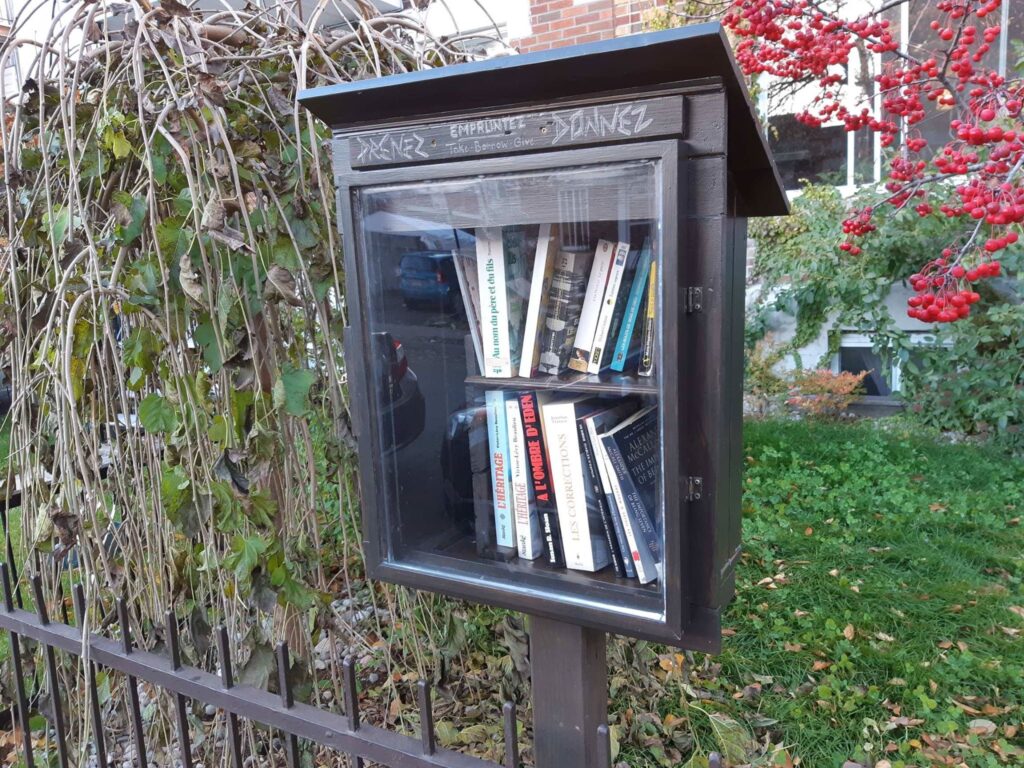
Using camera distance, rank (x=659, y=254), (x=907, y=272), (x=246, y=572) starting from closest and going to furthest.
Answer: (x=659, y=254)
(x=246, y=572)
(x=907, y=272)

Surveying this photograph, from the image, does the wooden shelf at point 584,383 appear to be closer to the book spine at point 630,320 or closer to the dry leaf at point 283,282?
the book spine at point 630,320

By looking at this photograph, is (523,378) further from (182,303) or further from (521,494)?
A: (182,303)

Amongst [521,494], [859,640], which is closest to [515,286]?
[521,494]

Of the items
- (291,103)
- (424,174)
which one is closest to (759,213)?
(424,174)

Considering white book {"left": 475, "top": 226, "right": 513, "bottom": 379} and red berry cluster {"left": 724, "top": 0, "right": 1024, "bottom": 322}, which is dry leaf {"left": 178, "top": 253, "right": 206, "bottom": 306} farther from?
red berry cluster {"left": 724, "top": 0, "right": 1024, "bottom": 322}

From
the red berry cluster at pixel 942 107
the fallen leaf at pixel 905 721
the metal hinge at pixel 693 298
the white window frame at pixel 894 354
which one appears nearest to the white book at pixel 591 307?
the metal hinge at pixel 693 298

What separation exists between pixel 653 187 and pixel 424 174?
0.40 meters

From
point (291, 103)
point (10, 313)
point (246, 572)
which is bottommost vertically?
point (246, 572)

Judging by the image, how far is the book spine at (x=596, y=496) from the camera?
139cm

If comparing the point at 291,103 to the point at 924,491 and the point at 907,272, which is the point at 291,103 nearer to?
the point at 924,491

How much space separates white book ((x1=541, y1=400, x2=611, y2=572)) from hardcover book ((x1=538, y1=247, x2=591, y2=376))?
0.08m

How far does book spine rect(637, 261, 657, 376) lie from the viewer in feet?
4.17

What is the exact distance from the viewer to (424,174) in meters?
1.33

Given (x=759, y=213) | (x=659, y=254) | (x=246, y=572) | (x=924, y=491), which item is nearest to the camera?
(x=659, y=254)
